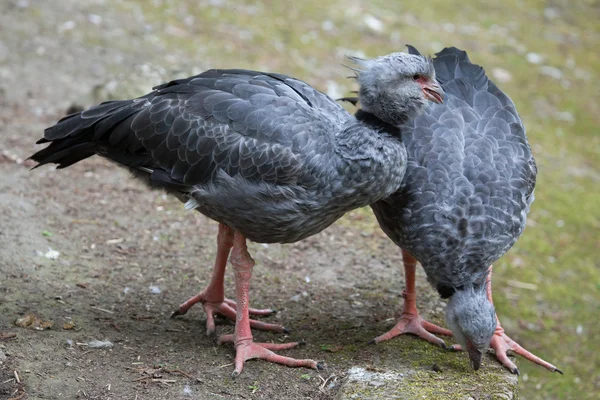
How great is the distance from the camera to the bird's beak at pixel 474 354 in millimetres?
3719

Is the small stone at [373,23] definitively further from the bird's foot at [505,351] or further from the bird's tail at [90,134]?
the bird's foot at [505,351]

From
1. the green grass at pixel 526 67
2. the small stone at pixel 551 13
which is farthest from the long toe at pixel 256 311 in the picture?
the small stone at pixel 551 13

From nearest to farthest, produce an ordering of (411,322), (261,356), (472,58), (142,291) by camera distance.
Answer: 1. (261,356)
2. (411,322)
3. (142,291)
4. (472,58)

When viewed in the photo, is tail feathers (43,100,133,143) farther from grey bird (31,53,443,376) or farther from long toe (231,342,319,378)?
long toe (231,342,319,378)

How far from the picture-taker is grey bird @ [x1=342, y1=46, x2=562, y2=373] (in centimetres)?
375

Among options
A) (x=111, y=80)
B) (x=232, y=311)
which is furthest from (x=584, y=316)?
(x=111, y=80)

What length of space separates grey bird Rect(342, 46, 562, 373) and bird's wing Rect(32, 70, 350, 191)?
507 mm

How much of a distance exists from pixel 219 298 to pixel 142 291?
1.79 ft

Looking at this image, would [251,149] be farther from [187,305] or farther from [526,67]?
[526,67]

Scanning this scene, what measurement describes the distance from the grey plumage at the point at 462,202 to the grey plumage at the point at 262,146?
0.91ft

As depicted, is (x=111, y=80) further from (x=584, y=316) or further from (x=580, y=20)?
(x=580, y=20)

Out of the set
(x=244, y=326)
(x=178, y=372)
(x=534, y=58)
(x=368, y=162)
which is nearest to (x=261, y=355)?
(x=244, y=326)

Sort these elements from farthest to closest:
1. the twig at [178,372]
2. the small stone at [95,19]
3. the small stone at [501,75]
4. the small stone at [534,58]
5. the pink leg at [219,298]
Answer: the small stone at [534,58], the small stone at [501,75], the small stone at [95,19], the pink leg at [219,298], the twig at [178,372]

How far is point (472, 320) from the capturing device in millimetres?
3676
